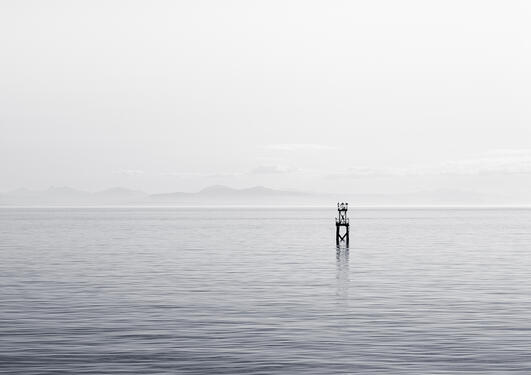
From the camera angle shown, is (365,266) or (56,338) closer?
(56,338)

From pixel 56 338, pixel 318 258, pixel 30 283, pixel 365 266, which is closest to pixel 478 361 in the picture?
pixel 56 338

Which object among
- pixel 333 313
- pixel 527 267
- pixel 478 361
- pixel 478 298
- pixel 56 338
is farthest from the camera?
pixel 527 267

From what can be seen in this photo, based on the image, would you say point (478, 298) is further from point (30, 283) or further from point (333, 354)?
point (30, 283)

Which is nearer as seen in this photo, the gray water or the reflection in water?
the gray water

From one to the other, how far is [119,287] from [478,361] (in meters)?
29.2

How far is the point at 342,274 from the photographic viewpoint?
63.3m

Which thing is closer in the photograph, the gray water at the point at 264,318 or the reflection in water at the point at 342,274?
the gray water at the point at 264,318

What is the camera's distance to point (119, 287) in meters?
52.5

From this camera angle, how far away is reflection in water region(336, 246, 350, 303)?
164 feet

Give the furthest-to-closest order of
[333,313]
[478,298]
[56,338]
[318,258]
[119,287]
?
[318,258], [119,287], [478,298], [333,313], [56,338]

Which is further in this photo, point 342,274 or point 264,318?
point 342,274

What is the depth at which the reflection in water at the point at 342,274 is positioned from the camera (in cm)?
4997

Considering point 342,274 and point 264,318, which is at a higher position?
point 342,274

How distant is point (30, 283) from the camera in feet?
179
